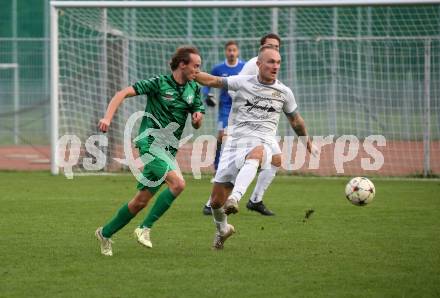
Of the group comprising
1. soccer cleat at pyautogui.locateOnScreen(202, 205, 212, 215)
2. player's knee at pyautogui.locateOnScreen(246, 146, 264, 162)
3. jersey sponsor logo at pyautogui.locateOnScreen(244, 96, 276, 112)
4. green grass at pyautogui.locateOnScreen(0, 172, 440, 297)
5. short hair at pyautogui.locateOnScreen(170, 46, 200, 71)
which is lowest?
green grass at pyautogui.locateOnScreen(0, 172, 440, 297)

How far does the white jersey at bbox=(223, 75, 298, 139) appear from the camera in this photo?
869 centimetres

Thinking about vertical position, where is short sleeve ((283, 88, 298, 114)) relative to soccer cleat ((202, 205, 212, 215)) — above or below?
above

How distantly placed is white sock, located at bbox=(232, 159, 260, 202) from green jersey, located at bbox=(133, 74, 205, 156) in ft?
2.04

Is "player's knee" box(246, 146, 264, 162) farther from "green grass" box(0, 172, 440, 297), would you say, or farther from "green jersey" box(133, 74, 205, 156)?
"green grass" box(0, 172, 440, 297)

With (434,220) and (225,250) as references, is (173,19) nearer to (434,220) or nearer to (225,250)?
(434,220)

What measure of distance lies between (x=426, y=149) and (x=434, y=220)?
6253 mm

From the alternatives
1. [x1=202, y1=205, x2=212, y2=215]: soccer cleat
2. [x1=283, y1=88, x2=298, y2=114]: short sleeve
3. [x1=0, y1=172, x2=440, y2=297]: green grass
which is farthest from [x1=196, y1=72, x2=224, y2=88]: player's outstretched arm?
[x1=202, y1=205, x2=212, y2=215]: soccer cleat

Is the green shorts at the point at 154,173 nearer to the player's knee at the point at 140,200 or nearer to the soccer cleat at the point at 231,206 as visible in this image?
the player's knee at the point at 140,200

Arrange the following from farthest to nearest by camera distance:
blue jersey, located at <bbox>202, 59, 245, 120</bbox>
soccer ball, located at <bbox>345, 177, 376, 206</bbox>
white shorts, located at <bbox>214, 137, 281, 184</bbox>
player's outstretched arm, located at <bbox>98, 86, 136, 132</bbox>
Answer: blue jersey, located at <bbox>202, 59, 245, 120</bbox>, soccer ball, located at <bbox>345, 177, 376, 206</bbox>, white shorts, located at <bbox>214, 137, 281, 184</bbox>, player's outstretched arm, located at <bbox>98, 86, 136, 132</bbox>

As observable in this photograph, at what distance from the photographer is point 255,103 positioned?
872 cm

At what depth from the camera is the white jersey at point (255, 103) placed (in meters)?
8.69

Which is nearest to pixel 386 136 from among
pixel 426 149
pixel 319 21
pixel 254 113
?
pixel 426 149

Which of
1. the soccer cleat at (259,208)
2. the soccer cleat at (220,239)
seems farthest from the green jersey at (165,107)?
the soccer cleat at (259,208)

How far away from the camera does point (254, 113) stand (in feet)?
28.7
